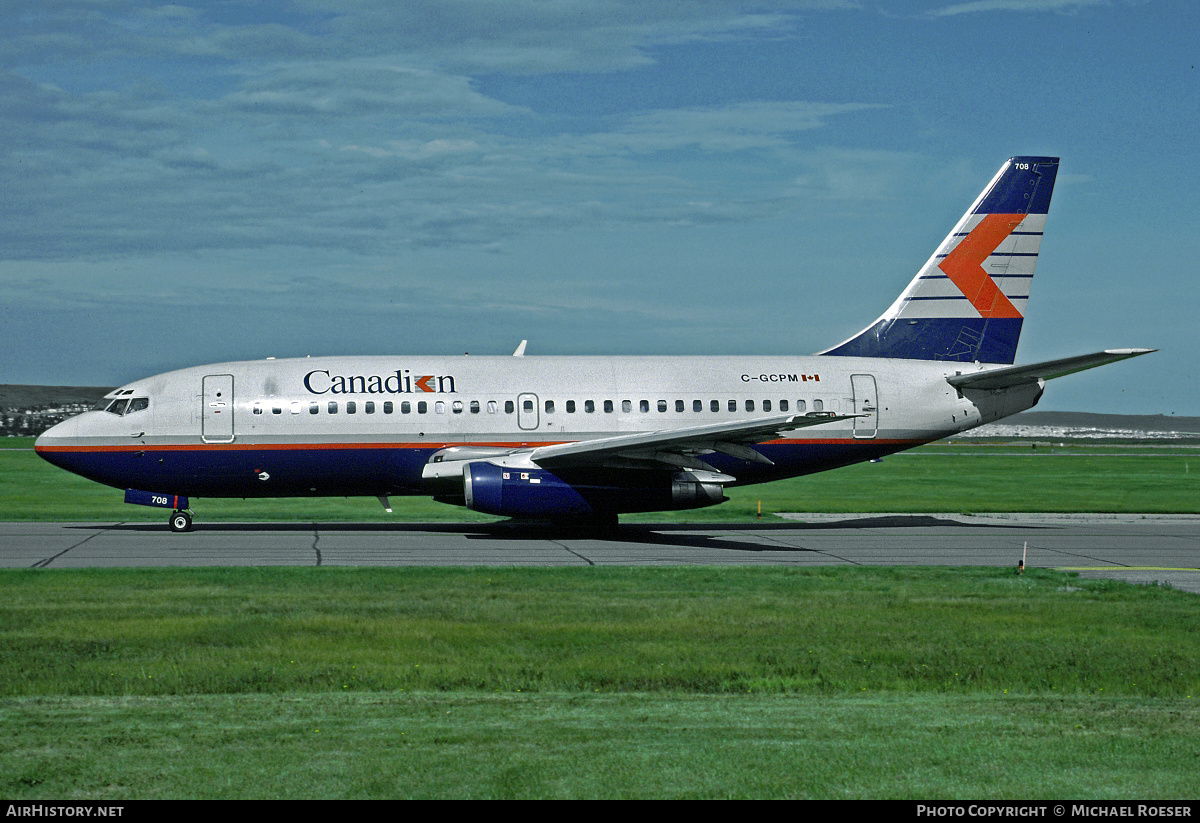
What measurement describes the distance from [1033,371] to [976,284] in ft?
12.7

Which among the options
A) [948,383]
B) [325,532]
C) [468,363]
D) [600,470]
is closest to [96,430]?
[325,532]

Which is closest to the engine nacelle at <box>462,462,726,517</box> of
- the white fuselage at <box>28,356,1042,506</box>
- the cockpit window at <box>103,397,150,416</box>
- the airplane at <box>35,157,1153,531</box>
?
the airplane at <box>35,157,1153,531</box>

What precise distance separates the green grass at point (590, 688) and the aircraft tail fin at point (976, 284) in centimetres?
1346

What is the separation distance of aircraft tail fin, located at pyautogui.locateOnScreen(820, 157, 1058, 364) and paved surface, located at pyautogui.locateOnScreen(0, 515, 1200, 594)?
4.92 meters

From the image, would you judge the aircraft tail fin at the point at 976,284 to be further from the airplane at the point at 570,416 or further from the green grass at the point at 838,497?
the green grass at the point at 838,497

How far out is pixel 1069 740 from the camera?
9.40 meters

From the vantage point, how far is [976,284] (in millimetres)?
32000

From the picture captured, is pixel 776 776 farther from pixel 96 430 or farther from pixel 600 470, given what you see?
pixel 96 430

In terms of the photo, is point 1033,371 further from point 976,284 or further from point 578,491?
point 578,491

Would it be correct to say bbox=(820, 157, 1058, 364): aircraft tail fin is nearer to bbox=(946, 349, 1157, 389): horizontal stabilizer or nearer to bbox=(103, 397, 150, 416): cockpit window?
bbox=(946, 349, 1157, 389): horizontal stabilizer

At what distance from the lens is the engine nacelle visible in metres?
26.6

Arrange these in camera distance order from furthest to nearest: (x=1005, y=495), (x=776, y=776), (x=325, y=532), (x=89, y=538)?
(x=1005, y=495)
(x=325, y=532)
(x=89, y=538)
(x=776, y=776)

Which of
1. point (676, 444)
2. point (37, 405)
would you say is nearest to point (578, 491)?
point (676, 444)

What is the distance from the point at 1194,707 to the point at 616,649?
19.1 feet
